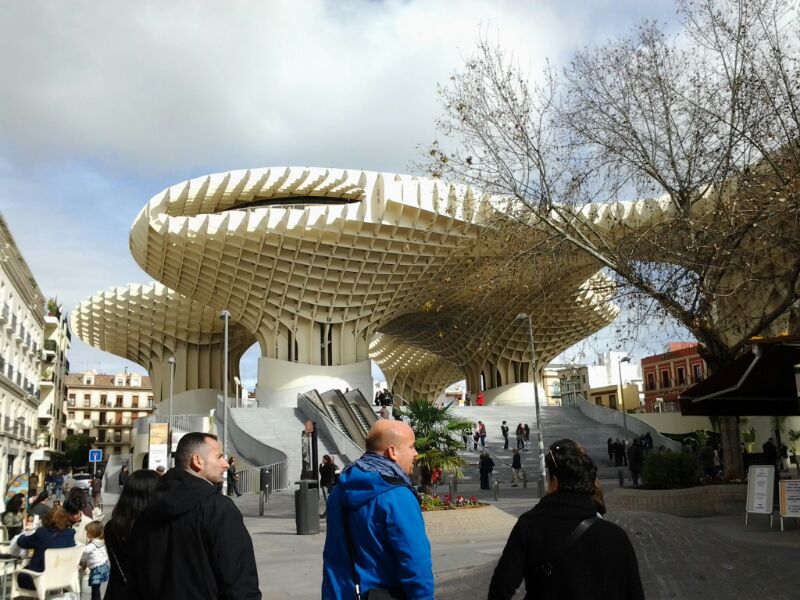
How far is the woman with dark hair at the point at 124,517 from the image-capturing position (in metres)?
3.65

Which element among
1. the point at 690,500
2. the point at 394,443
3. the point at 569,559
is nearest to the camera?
the point at 569,559

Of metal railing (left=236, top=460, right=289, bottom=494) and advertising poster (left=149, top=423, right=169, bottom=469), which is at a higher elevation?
advertising poster (left=149, top=423, right=169, bottom=469)

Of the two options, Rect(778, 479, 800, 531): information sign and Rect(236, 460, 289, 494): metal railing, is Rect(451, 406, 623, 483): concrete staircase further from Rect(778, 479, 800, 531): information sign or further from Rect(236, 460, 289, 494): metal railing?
Rect(778, 479, 800, 531): information sign

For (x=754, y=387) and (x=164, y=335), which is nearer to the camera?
(x=754, y=387)

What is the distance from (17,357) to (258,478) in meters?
18.9

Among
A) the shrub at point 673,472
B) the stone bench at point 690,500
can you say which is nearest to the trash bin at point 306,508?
the stone bench at point 690,500

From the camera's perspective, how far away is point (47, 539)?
5.94m

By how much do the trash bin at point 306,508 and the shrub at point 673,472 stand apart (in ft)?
20.6

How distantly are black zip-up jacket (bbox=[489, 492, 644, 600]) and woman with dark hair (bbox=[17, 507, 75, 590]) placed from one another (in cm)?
450

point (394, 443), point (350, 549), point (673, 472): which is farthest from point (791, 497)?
point (350, 549)

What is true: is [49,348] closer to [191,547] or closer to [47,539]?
[47,539]

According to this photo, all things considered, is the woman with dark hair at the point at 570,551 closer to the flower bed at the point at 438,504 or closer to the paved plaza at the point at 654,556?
the paved plaza at the point at 654,556

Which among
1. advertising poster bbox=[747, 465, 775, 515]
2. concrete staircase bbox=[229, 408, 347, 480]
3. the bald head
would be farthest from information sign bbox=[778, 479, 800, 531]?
concrete staircase bbox=[229, 408, 347, 480]

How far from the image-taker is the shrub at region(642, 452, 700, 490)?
13.5m
